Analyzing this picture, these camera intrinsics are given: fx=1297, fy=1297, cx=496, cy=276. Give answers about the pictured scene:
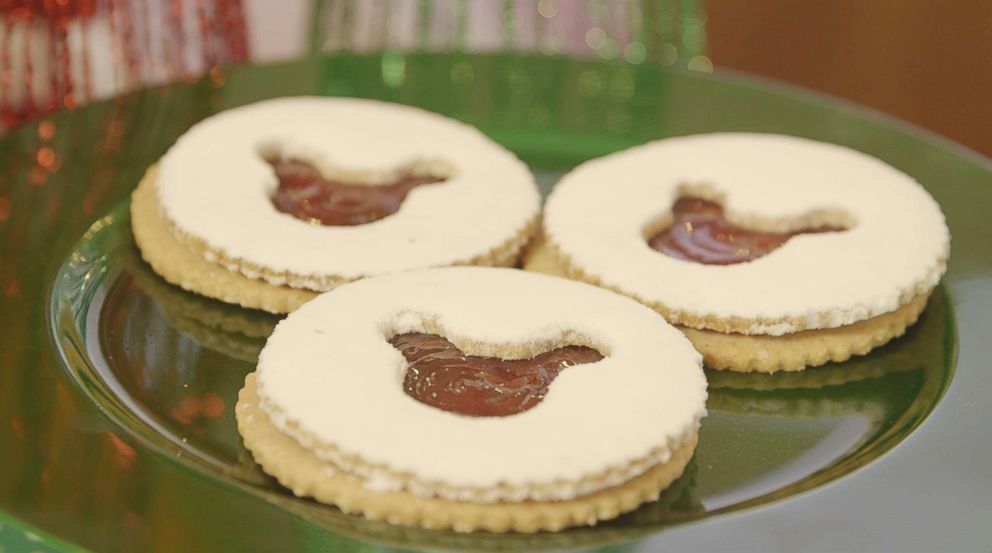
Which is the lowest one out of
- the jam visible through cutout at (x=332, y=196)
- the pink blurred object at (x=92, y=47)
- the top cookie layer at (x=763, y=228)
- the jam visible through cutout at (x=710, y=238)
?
the pink blurred object at (x=92, y=47)

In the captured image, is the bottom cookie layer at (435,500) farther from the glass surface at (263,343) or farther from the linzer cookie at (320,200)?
the linzer cookie at (320,200)

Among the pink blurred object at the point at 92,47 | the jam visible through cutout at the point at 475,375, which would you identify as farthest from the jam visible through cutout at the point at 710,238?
the pink blurred object at the point at 92,47

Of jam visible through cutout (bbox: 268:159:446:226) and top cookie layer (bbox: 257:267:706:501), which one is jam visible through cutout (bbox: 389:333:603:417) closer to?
top cookie layer (bbox: 257:267:706:501)

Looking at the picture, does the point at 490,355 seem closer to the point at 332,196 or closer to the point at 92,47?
the point at 332,196

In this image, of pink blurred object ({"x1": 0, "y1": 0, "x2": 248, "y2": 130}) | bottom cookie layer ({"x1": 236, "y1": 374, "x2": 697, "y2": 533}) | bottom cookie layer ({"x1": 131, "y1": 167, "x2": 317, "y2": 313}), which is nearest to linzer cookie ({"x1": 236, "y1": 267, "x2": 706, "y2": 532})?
bottom cookie layer ({"x1": 236, "y1": 374, "x2": 697, "y2": 533})

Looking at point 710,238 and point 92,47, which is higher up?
point 710,238

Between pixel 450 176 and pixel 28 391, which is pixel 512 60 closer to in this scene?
pixel 450 176

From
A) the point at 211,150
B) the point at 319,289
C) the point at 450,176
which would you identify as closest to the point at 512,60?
the point at 450,176

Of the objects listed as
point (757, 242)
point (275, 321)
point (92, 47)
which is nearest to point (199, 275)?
point (275, 321)
